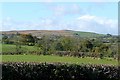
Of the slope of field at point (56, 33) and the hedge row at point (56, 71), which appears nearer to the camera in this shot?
the hedge row at point (56, 71)

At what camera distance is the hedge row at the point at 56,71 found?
1176 centimetres

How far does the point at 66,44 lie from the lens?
54.1 ft

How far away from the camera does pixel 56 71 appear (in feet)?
39.9

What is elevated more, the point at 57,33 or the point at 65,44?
the point at 57,33

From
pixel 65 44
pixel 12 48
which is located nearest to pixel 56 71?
pixel 12 48

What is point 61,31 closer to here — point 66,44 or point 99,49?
point 66,44

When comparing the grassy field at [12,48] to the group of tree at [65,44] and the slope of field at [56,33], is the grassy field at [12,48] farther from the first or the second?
the slope of field at [56,33]

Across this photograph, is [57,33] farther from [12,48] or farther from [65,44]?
[12,48]

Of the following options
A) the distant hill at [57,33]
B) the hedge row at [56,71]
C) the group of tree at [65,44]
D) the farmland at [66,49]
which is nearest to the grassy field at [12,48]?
the farmland at [66,49]

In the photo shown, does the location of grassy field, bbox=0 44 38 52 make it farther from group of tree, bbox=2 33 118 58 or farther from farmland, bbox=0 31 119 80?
group of tree, bbox=2 33 118 58

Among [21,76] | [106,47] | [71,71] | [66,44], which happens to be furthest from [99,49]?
[21,76]

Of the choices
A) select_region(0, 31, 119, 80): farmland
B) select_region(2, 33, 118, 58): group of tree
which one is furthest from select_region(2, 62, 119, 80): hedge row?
select_region(2, 33, 118, 58): group of tree

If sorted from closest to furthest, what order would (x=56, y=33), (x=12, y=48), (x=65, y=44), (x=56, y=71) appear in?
(x=56, y=71) < (x=12, y=48) < (x=65, y=44) < (x=56, y=33)

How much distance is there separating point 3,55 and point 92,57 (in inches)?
175
